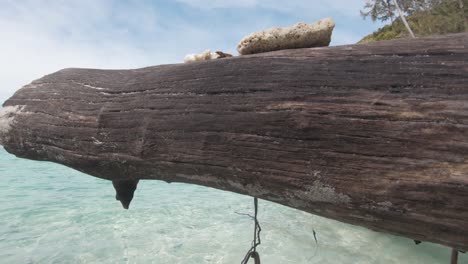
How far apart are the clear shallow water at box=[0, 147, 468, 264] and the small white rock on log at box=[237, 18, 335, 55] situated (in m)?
7.70

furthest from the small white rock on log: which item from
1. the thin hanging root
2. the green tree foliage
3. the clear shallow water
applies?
the green tree foliage

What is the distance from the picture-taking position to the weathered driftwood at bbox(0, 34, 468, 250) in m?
0.99

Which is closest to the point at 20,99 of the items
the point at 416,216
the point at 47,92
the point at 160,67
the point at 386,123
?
the point at 47,92

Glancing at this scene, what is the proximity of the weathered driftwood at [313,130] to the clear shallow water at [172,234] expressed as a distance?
786cm

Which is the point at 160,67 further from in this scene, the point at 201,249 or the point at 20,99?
the point at 201,249

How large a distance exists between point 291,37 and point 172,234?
425 inches

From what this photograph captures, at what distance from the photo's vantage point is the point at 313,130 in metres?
1.13

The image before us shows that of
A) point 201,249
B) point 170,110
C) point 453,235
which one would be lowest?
point 201,249

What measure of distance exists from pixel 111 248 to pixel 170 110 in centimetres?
977

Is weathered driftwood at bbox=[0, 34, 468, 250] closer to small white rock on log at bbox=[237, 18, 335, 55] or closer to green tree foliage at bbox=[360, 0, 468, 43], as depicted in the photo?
small white rock on log at bbox=[237, 18, 335, 55]

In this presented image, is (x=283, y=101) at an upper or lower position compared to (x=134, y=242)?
upper

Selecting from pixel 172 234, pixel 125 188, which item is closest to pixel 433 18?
pixel 172 234

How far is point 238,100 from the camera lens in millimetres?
1282

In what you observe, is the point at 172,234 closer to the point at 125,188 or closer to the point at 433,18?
the point at 125,188
